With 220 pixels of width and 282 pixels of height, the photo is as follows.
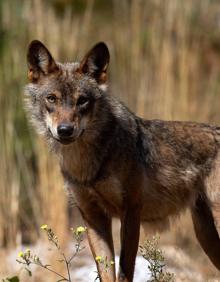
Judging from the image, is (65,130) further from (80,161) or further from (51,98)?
(80,161)

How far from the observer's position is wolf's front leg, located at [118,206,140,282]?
4969mm

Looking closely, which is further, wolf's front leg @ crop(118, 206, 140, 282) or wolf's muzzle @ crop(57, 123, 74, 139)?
wolf's front leg @ crop(118, 206, 140, 282)

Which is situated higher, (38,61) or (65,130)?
(38,61)

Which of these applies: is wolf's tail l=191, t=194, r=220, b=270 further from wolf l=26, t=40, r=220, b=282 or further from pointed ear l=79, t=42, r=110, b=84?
pointed ear l=79, t=42, r=110, b=84

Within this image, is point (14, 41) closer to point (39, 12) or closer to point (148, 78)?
point (39, 12)

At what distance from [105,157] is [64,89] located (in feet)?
1.80

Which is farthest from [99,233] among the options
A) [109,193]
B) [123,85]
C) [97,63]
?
[123,85]

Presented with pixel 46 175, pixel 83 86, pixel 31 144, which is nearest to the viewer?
pixel 83 86

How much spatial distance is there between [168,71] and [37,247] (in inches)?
86.6

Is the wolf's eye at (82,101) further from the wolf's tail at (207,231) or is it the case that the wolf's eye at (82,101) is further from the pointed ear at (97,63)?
the wolf's tail at (207,231)

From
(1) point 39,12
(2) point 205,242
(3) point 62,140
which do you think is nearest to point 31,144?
(1) point 39,12

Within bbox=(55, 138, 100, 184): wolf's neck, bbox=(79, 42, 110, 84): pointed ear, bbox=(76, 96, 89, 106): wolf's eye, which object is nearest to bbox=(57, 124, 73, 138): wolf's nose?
bbox=(76, 96, 89, 106): wolf's eye

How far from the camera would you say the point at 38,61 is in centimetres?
503

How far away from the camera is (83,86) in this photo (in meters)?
4.89
